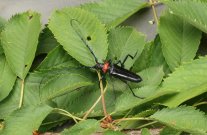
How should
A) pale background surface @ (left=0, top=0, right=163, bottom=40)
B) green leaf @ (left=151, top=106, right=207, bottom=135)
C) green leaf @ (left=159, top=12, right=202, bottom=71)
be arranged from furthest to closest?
pale background surface @ (left=0, top=0, right=163, bottom=40) → green leaf @ (left=159, top=12, right=202, bottom=71) → green leaf @ (left=151, top=106, right=207, bottom=135)

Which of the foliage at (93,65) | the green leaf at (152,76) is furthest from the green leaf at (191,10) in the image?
the green leaf at (152,76)

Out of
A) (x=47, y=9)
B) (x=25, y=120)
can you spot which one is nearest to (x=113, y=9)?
(x=47, y=9)

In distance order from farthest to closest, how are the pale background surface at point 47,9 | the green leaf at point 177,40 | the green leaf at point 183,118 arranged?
1. the pale background surface at point 47,9
2. the green leaf at point 177,40
3. the green leaf at point 183,118

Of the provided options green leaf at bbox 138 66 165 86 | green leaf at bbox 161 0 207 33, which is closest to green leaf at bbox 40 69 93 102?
green leaf at bbox 138 66 165 86

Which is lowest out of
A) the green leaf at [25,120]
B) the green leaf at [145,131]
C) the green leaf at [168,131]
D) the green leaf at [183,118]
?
the green leaf at [168,131]

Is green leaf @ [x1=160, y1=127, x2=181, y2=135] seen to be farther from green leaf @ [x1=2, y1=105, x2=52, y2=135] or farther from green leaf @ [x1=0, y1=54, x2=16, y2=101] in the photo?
green leaf @ [x1=0, y1=54, x2=16, y2=101]

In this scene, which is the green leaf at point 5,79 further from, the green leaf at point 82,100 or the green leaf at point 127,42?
the green leaf at point 127,42

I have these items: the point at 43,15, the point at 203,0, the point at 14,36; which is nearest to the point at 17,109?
the point at 14,36
